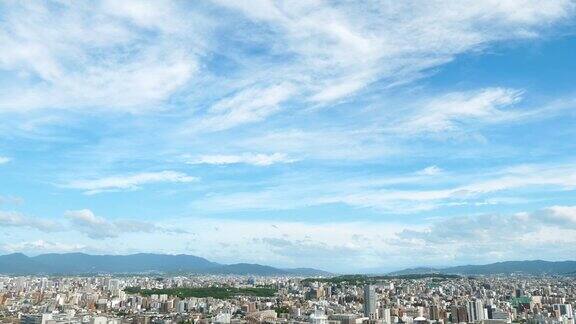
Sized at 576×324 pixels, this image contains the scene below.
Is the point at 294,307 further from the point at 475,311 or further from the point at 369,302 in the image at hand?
the point at 475,311

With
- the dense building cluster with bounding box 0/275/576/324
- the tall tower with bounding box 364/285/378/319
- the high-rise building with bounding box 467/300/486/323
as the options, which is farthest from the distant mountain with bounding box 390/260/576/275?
the high-rise building with bounding box 467/300/486/323

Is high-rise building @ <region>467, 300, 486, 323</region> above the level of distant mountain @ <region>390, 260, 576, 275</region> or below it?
below

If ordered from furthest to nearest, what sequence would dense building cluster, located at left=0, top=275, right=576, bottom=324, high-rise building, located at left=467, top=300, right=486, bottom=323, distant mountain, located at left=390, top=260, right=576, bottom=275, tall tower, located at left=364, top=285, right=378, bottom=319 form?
distant mountain, located at left=390, top=260, right=576, bottom=275, tall tower, located at left=364, top=285, right=378, bottom=319, high-rise building, located at left=467, top=300, right=486, bottom=323, dense building cluster, located at left=0, top=275, right=576, bottom=324

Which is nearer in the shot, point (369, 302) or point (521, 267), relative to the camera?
point (369, 302)

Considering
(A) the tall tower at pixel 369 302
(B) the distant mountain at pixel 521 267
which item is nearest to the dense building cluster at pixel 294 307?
(A) the tall tower at pixel 369 302

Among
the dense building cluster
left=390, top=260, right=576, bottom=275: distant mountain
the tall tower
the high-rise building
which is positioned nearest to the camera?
the dense building cluster

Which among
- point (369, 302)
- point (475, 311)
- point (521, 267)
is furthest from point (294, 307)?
point (521, 267)

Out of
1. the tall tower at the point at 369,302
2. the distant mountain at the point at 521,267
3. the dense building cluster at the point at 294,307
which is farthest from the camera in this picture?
the distant mountain at the point at 521,267

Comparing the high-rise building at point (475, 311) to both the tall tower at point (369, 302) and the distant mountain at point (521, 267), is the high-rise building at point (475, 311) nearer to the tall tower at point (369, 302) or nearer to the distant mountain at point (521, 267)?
the tall tower at point (369, 302)

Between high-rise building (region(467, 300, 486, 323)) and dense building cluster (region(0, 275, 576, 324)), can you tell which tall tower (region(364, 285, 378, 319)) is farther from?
high-rise building (region(467, 300, 486, 323))

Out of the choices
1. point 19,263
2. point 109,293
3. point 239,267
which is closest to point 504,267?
point 239,267

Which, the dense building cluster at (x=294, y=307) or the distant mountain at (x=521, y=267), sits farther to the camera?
the distant mountain at (x=521, y=267)
